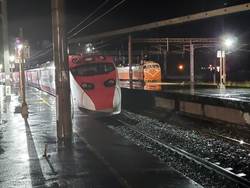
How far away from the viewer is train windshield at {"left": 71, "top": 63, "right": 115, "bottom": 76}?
2166 centimetres

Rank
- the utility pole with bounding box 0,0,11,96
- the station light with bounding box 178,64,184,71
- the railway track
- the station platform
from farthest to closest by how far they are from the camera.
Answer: the station light with bounding box 178,64,184,71
the utility pole with bounding box 0,0,11,96
the railway track
the station platform

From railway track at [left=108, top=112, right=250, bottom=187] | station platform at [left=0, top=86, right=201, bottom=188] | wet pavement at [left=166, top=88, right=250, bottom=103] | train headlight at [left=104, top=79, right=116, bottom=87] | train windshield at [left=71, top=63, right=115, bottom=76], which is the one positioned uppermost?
train windshield at [left=71, top=63, right=115, bottom=76]

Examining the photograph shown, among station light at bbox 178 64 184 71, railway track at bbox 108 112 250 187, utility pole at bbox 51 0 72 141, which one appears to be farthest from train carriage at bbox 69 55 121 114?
station light at bbox 178 64 184 71

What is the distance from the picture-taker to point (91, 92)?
68.3 feet

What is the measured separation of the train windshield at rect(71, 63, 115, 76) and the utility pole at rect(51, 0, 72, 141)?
8.77 meters

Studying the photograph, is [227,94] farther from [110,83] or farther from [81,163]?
[81,163]

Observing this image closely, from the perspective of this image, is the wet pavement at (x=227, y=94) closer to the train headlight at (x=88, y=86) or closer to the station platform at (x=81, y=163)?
the train headlight at (x=88, y=86)

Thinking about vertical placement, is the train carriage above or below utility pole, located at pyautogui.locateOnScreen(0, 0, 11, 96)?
below

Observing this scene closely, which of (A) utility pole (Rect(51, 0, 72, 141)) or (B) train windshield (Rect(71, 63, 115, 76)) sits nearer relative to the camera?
(A) utility pole (Rect(51, 0, 72, 141))

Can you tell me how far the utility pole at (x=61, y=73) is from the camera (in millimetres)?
12570

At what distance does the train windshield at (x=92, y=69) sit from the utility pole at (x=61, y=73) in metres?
8.77

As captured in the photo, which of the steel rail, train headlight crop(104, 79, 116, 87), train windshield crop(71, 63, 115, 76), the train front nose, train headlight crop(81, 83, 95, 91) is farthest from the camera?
train windshield crop(71, 63, 115, 76)

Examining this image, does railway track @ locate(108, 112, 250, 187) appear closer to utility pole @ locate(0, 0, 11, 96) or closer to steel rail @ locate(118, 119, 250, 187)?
steel rail @ locate(118, 119, 250, 187)

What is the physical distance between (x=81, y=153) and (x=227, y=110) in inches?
406
